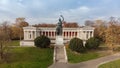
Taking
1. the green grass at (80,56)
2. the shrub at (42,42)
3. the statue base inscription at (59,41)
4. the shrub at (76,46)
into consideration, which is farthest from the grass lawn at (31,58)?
the statue base inscription at (59,41)

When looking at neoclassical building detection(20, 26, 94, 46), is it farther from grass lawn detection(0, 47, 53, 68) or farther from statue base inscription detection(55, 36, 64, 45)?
grass lawn detection(0, 47, 53, 68)

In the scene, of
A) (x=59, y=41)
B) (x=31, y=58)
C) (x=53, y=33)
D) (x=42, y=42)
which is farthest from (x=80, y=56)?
(x=53, y=33)

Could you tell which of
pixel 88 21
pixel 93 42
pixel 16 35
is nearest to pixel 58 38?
pixel 93 42

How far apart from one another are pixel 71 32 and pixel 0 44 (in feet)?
105

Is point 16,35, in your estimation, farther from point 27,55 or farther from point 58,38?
point 27,55

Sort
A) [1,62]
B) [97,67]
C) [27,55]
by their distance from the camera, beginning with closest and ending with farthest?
[97,67] < [1,62] < [27,55]

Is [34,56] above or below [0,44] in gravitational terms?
below

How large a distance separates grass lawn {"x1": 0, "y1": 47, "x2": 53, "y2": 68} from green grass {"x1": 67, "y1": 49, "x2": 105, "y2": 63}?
3831mm

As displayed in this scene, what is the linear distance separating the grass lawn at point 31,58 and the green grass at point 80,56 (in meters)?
3.83

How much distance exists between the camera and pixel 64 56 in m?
41.8

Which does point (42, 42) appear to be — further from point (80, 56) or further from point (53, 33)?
point (53, 33)

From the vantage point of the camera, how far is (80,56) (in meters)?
42.9

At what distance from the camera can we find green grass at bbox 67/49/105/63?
39.2 meters

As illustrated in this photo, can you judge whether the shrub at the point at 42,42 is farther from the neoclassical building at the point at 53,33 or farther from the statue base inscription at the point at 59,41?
the neoclassical building at the point at 53,33
